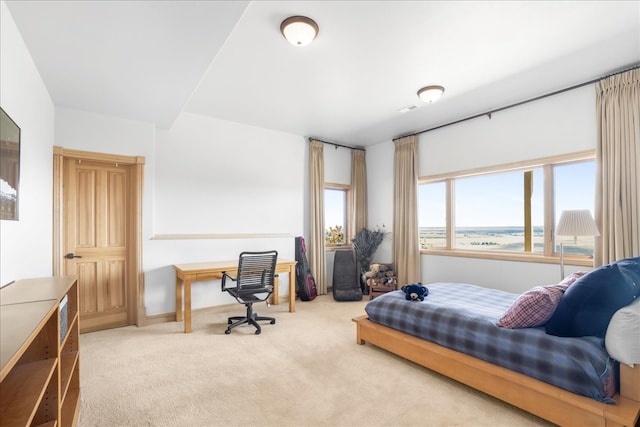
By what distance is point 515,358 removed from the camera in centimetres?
197

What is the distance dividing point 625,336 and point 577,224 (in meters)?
1.60

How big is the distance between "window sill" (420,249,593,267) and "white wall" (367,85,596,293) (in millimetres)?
56

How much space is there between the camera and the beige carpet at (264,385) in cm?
191

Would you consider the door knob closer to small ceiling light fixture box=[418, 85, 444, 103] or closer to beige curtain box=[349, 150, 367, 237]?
beige curtain box=[349, 150, 367, 237]

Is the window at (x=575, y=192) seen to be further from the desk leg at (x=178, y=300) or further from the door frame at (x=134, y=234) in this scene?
the door frame at (x=134, y=234)

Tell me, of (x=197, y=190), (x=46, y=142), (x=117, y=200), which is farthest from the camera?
(x=197, y=190)

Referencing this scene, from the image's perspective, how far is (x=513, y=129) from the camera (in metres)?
3.90

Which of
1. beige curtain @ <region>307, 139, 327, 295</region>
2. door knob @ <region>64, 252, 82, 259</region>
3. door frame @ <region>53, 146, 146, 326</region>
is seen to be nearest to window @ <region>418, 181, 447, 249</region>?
beige curtain @ <region>307, 139, 327, 295</region>

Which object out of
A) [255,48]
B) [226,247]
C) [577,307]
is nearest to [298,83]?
[255,48]

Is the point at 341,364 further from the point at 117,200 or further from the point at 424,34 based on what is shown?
the point at 117,200

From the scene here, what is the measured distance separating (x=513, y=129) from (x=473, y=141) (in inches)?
20.5

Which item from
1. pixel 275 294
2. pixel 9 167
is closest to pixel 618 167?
→ pixel 275 294

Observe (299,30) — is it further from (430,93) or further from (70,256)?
(70,256)

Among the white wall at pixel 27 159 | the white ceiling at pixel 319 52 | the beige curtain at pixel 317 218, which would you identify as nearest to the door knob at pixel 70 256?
the white wall at pixel 27 159
